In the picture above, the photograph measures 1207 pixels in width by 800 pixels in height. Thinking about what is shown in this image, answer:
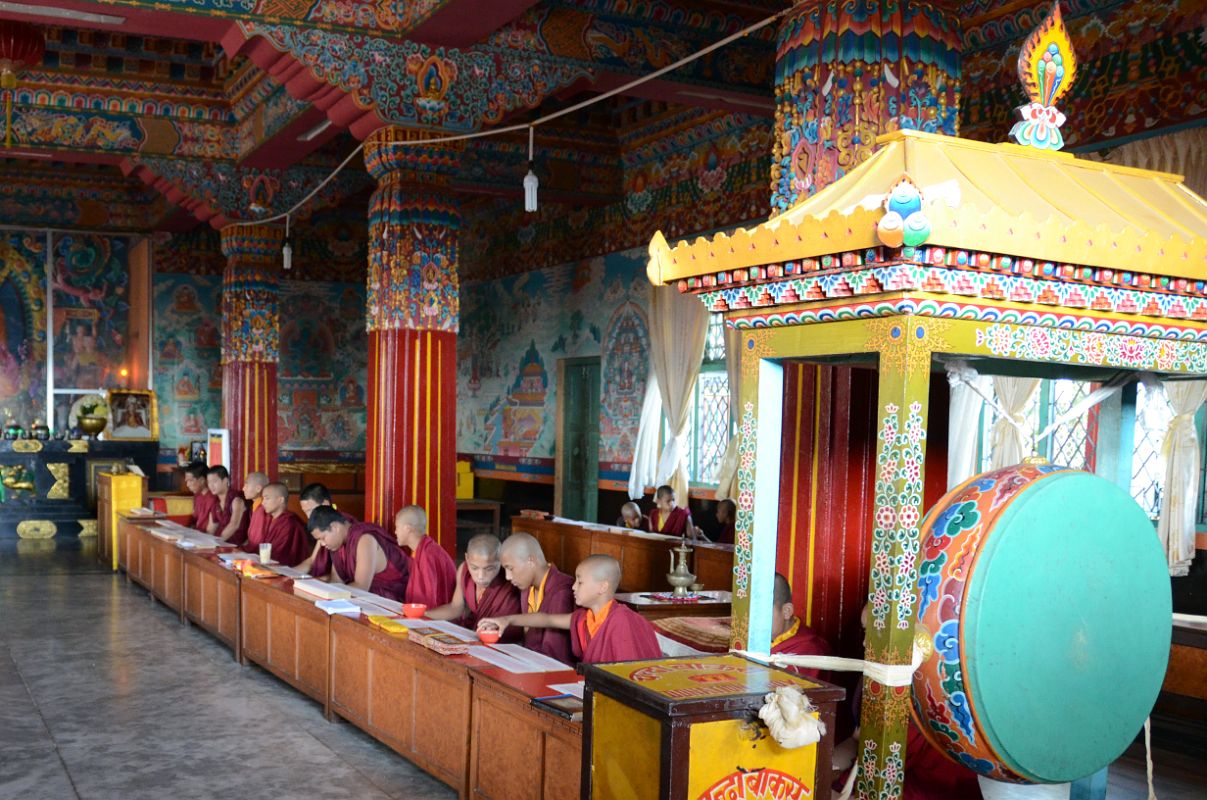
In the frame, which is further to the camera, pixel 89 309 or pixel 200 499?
pixel 89 309

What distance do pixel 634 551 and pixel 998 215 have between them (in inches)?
290

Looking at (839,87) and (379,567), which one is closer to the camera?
(839,87)

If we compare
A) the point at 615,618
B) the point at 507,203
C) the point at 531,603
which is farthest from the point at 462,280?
the point at 615,618

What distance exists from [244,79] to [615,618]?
324 inches

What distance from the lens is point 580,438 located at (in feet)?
46.8

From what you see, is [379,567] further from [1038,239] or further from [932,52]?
[1038,239]

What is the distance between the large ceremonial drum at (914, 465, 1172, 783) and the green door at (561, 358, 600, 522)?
1074 centimetres

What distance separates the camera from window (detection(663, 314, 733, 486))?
463 inches

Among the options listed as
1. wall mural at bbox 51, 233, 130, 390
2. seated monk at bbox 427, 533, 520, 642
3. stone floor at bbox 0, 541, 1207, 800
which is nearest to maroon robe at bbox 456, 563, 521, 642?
seated monk at bbox 427, 533, 520, 642

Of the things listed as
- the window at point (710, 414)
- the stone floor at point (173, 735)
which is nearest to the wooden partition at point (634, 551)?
the window at point (710, 414)

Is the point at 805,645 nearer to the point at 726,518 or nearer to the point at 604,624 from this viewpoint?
the point at 604,624

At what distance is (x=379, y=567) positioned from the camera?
788cm

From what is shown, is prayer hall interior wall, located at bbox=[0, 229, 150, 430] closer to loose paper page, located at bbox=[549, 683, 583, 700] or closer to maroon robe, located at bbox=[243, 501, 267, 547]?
maroon robe, located at bbox=[243, 501, 267, 547]

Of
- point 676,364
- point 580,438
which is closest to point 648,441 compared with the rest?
point 676,364
